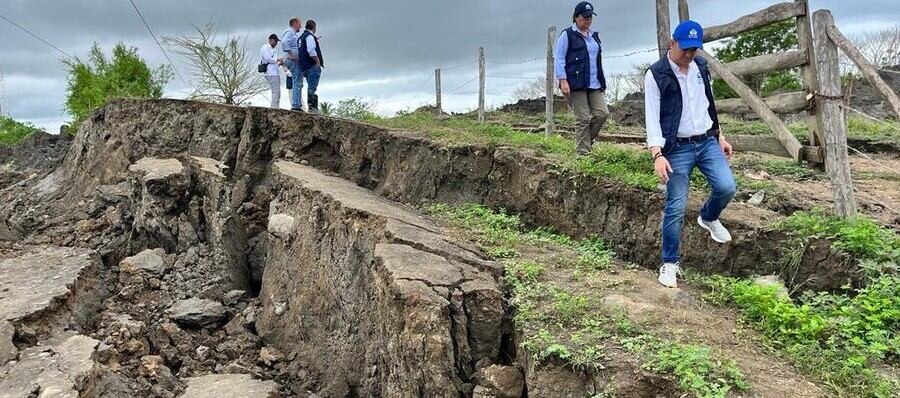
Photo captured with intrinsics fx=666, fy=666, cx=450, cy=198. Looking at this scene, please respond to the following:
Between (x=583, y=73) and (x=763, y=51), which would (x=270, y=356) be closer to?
(x=583, y=73)

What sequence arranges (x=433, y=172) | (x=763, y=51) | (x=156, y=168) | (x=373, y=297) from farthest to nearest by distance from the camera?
(x=763, y=51) < (x=156, y=168) < (x=433, y=172) < (x=373, y=297)

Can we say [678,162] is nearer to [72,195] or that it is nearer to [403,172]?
[403,172]

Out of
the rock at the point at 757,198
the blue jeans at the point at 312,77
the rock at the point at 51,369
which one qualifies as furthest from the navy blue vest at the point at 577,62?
the rock at the point at 51,369

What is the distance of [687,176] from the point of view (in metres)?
4.50

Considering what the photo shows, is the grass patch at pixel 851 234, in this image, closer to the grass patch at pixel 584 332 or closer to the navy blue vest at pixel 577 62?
the grass patch at pixel 584 332

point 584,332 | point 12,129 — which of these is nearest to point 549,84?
point 584,332

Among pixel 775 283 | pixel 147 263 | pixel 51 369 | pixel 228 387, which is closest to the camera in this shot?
pixel 775 283

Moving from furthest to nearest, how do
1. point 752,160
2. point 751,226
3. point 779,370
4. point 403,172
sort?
point 403,172 < point 752,160 < point 751,226 < point 779,370

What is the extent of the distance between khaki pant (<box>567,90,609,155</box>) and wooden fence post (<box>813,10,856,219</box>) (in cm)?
257

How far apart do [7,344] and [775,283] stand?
6062mm

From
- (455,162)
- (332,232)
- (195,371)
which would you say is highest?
(455,162)

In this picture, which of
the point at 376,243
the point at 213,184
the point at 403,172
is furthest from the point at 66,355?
the point at 403,172

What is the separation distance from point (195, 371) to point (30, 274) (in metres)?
3.08

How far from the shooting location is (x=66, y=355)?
18.3 ft
